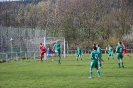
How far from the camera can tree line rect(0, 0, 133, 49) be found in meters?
75.9

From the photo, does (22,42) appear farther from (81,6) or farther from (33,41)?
(81,6)

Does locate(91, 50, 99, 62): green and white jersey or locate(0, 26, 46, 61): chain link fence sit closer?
locate(91, 50, 99, 62): green and white jersey

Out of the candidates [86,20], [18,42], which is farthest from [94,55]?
[86,20]

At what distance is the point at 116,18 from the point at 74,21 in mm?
10153

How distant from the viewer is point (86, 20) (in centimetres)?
7762

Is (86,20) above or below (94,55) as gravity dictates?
above

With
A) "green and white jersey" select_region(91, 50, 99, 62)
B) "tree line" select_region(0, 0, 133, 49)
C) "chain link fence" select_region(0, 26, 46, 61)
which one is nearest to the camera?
"green and white jersey" select_region(91, 50, 99, 62)

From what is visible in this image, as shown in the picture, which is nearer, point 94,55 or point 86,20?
point 94,55

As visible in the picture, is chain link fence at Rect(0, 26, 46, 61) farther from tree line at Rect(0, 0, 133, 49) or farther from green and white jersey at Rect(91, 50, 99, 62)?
tree line at Rect(0, 0, 133, 49)

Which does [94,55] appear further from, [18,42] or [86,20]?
[86,20]

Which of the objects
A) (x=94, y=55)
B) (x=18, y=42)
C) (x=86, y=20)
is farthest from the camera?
(x=86, y=20)

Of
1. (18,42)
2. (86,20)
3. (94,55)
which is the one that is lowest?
(94,55)

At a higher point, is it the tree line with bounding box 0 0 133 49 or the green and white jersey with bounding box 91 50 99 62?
the tree line with bounding box 0 0 133 49

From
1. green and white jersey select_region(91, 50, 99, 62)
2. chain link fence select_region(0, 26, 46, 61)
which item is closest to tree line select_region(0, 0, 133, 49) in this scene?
chain link fence select_region(0, 26, 46, 61)
